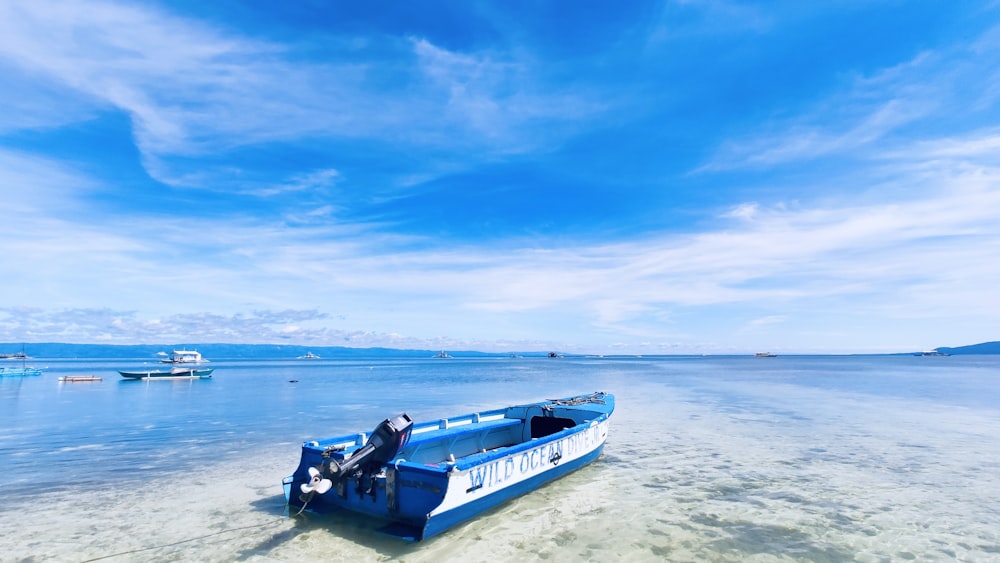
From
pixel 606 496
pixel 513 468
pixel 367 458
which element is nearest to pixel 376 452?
pixel 367 458

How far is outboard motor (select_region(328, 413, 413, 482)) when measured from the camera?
9797 mm

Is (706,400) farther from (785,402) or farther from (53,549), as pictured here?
(53,549)

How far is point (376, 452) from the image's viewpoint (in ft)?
32.3

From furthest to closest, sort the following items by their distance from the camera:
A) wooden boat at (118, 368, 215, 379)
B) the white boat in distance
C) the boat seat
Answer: the white boat in distance
wooden boat at (118, 368, 215, 379)
the boat seat

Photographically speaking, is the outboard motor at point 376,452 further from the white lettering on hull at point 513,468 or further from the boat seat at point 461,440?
the boat seat at point 461,440

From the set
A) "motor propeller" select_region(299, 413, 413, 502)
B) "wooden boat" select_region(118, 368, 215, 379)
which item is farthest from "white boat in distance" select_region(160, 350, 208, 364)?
"motor propeller" select_region(299, 413, 413, 502)

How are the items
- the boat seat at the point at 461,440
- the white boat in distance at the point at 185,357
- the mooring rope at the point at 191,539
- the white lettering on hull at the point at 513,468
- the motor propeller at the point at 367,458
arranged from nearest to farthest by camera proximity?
the mooring rope at the point at 191,539, the white lettering on hull at the point at 513,468, the motor propeller at the point at 367,458, the boat seat at the point at 461,440, the white boat in distance at the point at 185,357

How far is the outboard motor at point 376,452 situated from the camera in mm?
9797

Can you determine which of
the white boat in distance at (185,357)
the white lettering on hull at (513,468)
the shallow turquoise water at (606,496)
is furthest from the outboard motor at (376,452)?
the white boat in distance at (185,357)

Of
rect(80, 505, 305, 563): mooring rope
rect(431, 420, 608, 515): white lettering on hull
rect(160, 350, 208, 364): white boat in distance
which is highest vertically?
rect(160, 350, 208, 364): white boat in distance

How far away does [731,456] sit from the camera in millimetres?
17812

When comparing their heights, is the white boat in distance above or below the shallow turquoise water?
above

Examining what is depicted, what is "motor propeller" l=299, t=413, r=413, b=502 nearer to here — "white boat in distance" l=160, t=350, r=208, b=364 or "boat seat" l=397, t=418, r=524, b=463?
"boat seat" l=397, t=418, r=524, b=463

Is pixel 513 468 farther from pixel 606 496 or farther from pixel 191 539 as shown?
pixel 191 539
